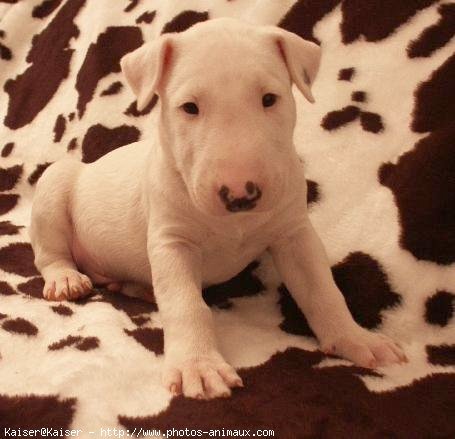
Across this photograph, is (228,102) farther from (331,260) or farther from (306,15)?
(306,15)

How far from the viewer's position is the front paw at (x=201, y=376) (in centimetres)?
127

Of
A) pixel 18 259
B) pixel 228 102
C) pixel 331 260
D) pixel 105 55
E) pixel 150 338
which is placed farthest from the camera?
pixel 105 55

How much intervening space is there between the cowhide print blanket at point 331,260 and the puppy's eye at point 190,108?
1.95 ft

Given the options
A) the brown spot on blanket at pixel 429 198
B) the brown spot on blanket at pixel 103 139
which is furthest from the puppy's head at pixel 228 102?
the brown spot on blanket at pixel 103 139

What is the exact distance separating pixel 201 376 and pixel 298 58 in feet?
2.67

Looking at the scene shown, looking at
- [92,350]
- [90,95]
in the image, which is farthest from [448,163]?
[90,95]

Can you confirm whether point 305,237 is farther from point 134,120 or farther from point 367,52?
point 134,120

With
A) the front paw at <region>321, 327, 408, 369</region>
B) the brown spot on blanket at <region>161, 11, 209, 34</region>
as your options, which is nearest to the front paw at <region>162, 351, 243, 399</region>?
the front paw at <region>321, 327, 408, 369</region>

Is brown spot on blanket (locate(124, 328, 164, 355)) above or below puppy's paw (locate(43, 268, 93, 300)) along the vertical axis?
above

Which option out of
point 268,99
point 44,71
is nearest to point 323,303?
point 268,99

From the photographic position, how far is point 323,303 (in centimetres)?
158

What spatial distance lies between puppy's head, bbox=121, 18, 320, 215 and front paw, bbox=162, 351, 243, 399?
1.14 feet

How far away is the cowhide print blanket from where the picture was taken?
122cm

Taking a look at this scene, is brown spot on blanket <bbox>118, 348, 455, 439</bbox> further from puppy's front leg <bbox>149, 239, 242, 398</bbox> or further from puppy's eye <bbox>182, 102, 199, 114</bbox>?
puppy's eye <bbox>182, 102, 199, 114</bbox>
